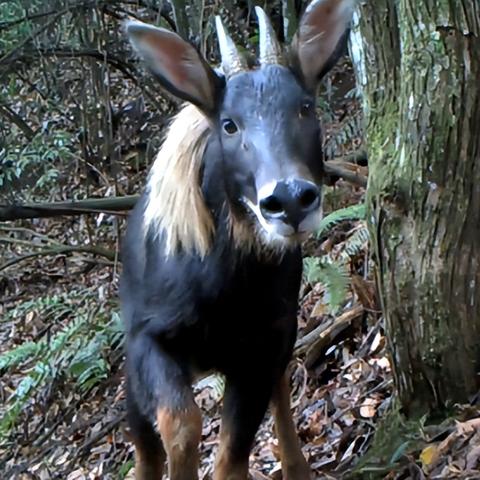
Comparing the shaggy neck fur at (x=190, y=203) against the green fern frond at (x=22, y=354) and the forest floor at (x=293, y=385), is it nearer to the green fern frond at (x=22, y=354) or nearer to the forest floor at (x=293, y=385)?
the forest floor at (x=293, y=385)

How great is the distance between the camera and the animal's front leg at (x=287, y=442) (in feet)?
20.3

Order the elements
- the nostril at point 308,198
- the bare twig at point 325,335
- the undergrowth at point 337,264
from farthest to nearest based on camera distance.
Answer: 1. the bare twig at point 325,335
2. the undergrowth at point 337,264
3. the nostril at point 308,198

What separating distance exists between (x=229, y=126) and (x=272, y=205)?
0.55 meters

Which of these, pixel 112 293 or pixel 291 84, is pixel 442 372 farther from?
pixel 112 293

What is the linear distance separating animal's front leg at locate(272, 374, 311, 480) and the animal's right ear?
1880 mm

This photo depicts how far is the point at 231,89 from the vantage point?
4.95 meters

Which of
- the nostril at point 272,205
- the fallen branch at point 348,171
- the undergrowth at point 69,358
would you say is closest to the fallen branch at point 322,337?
the fallen branch at point 348,171

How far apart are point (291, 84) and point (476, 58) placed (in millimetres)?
1168


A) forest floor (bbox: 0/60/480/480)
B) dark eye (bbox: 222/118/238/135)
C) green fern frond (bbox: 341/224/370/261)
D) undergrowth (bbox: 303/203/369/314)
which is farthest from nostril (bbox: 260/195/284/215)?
green fern frond (bbox: 341/224/370/261)

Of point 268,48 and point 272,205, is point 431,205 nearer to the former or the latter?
point 268,48

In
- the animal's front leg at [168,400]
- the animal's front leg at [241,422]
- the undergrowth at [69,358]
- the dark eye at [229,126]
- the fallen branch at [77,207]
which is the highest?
the dark eye at [229,126]

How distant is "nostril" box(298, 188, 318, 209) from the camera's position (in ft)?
14.6

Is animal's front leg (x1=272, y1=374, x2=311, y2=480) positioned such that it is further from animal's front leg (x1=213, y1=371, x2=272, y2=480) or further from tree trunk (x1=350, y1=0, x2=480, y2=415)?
tree trunk (x1=350, y1=0, x2=480, y2=415)

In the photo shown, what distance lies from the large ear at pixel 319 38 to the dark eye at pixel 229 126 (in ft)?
1.41
